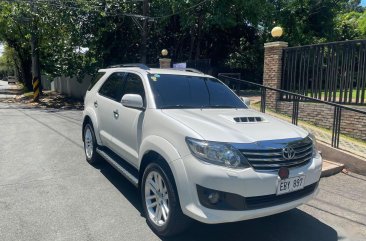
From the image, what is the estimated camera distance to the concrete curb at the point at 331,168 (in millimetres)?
6265

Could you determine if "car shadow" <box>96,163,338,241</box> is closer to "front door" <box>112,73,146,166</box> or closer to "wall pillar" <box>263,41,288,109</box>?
"front door" <box>112,73,146,166</box>

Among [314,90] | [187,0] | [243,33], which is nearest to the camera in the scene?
[314,90]

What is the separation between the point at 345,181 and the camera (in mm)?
6055

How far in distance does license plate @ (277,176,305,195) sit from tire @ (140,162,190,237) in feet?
3.31

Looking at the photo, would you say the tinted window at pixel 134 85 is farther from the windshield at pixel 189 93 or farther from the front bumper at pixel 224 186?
the front bumper at pixel 224 186

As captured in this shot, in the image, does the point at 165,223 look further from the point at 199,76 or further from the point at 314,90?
the point at 314,90

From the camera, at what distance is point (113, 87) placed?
5641 millimetres

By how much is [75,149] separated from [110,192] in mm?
3172

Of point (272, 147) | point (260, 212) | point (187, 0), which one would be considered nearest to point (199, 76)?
point (272, 147)

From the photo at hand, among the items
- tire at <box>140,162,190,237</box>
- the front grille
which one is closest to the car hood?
the front grille

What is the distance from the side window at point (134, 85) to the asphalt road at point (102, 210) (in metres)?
1.53

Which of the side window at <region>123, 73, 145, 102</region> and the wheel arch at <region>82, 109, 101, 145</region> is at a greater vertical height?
the side window at <region>123, 73, 145, 102</region>

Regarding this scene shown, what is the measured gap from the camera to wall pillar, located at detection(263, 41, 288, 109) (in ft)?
33.8

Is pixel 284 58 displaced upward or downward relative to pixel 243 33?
downward
